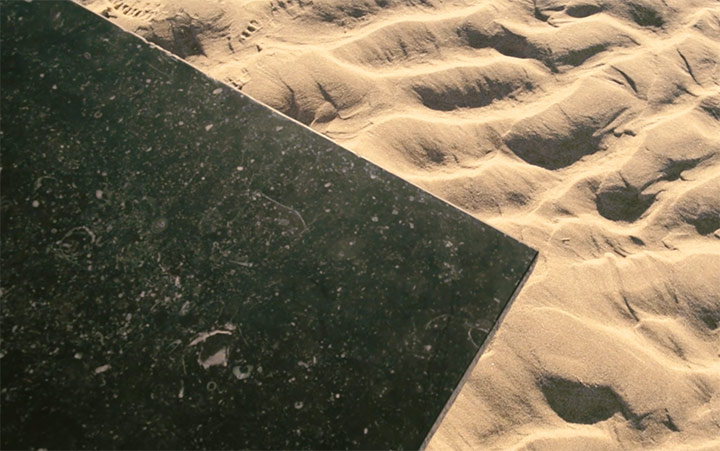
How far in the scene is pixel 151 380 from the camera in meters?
1.33

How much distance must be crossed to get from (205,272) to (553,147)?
145 cm

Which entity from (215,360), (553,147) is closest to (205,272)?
(215,360)

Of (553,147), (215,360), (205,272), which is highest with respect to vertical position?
(205,272)

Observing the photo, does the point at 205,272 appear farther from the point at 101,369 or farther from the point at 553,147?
the point at 553,147

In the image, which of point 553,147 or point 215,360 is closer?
point 215,360

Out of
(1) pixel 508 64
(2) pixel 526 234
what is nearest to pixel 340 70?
(1) pixel 508 64

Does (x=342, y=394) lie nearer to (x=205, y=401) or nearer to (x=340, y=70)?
(x=205, y=401)

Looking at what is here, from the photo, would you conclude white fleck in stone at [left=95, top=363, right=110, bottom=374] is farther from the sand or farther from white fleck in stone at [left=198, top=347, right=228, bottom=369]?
the sand

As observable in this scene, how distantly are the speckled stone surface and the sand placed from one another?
1.92ft

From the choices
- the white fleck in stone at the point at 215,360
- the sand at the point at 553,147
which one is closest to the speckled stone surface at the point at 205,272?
the white fleck in stone at the point at 215,360

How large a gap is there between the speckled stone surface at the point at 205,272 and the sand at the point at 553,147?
59 centimetres

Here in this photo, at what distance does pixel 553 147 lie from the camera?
2.31 meters

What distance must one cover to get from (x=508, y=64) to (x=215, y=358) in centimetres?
171

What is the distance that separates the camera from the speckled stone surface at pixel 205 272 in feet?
4.34
